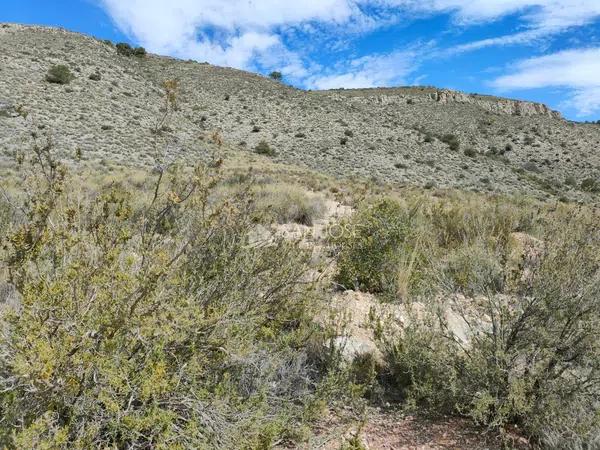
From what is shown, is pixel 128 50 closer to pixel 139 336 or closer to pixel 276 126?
pixel 276 126

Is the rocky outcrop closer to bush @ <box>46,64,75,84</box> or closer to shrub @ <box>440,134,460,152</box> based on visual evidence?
shrub @ <box>440,134,460,152</box>

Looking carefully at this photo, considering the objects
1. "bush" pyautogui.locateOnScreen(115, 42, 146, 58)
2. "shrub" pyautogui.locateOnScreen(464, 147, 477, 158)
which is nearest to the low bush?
"shrub" pyautogui.locateOnScreen(464, 147, 477, 158)

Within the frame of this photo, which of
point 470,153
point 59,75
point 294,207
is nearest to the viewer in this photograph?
point 294,207

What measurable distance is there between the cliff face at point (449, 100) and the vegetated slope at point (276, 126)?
3.58m

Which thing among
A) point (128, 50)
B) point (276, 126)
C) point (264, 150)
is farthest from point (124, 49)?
point (264, 150)

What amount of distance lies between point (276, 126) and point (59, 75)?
598 inches

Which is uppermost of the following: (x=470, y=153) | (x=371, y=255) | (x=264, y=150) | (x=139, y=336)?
(x=470, y=153)

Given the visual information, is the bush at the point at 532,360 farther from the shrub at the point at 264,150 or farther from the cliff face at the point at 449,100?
the cliff face at the point at 449,100

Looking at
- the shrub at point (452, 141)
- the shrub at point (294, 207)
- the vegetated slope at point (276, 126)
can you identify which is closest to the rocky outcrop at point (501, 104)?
the vegetated slope at point (276, 126)

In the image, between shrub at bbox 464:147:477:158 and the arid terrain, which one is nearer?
the arid terrain

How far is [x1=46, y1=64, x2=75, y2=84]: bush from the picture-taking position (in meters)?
29.5

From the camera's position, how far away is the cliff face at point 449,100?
181 feet

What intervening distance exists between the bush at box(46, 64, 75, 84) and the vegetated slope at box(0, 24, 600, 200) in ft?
1.34

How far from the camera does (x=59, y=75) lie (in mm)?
29719
